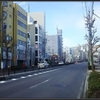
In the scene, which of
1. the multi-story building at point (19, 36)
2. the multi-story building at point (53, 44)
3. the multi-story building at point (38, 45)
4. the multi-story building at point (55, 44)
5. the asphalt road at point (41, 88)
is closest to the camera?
the asphalt road at point (41, 88)

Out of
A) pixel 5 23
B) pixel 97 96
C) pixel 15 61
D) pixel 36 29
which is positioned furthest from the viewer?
pixel 36 29

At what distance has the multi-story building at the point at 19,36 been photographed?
68.9 metres

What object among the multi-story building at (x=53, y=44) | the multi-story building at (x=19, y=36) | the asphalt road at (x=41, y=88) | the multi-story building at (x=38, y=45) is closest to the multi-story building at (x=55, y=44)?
the multi-story building at (x=53, y=44)

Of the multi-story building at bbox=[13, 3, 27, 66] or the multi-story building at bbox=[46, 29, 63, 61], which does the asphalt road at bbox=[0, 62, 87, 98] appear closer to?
the multi-story building at bbox=[13, 3, 27, 66]

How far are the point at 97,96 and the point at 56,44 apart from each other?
453ft

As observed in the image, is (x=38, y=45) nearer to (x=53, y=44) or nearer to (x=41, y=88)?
(x=53, y=44)

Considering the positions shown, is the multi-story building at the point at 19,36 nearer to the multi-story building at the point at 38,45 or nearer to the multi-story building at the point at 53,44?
the multi-story building at the point at 38,45

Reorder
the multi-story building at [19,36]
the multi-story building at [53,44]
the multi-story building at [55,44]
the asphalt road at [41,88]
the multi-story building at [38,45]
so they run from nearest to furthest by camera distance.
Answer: the asphalt road at [41,88], the multi-story building at [19,36], the multi-story building at [38,45], the multi-story building at [55,44], the multi-story building at [53,44]

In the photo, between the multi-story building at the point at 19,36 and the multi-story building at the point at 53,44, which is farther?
the multi-story building at the point at 53,44

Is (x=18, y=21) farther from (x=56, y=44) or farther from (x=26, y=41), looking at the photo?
(x=56, y=44)

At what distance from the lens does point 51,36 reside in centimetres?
15075

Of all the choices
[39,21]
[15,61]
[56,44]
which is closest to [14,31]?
[15,61]

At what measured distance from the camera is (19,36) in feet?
238

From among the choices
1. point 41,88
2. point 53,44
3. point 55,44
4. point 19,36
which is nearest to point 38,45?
point 19,36
